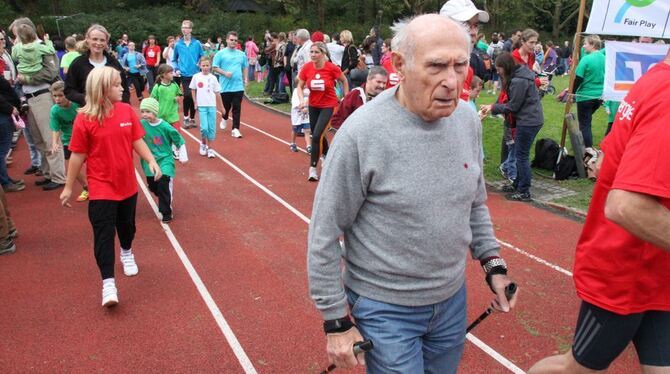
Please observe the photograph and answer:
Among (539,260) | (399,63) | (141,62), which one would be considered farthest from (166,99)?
(141,62)

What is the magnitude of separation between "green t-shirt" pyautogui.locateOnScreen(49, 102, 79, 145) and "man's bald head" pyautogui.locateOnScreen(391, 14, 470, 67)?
19.7 ft

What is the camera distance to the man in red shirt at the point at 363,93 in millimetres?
6418

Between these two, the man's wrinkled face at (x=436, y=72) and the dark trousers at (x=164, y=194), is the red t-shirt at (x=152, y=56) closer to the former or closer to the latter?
the dark trousers at (x=164, y=194)

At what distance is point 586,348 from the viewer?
7.93 ft

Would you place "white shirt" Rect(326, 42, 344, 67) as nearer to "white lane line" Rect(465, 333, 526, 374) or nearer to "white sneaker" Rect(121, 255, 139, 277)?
"white sneaker" Rect(121, 255, 139, 277)

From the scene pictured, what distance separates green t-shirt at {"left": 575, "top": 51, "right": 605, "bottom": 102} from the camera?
868cm

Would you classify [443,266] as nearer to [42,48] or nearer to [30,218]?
[30,218]

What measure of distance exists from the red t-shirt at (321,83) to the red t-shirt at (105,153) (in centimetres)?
412

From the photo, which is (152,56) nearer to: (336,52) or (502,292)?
(336,52)

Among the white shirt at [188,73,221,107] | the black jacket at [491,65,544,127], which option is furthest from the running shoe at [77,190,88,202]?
the black jacket at [491,65,544,127]

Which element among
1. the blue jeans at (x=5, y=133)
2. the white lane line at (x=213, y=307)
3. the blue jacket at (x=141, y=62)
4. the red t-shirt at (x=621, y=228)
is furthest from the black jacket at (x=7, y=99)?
the blue jacket at (x=141, y=62)

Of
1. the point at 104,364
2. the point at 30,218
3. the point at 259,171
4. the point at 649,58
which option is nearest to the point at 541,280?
the point at 104,364

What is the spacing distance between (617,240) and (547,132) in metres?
9.59

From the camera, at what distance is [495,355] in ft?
12.7
